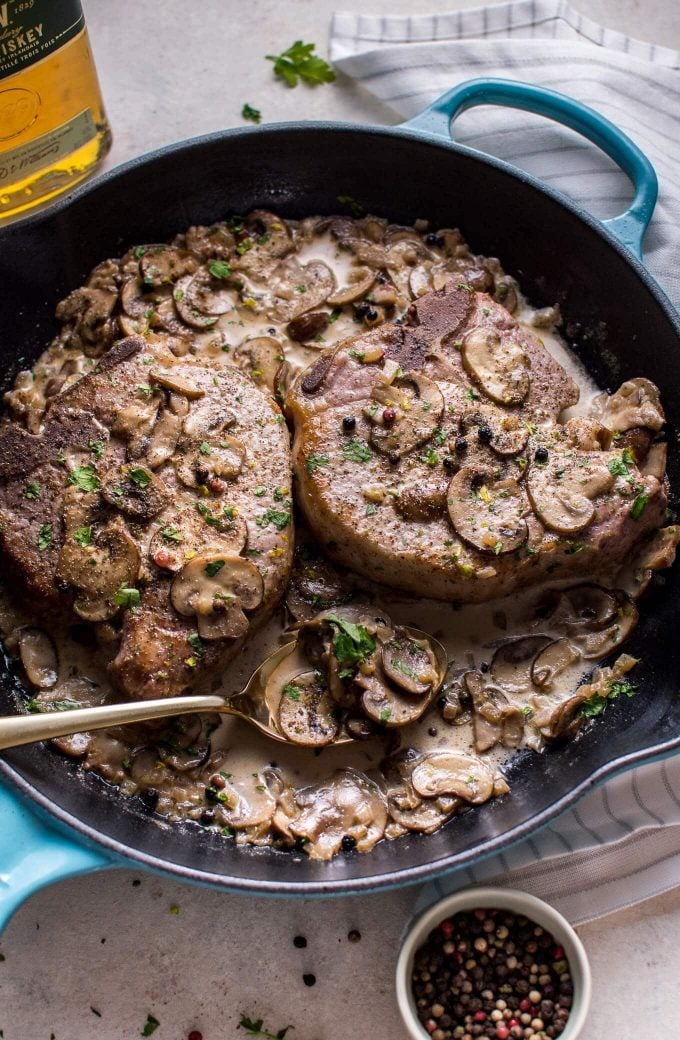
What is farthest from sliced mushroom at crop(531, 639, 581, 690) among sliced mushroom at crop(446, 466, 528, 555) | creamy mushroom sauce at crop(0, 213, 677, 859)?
sliced mushroom at crop(446, 466, 528, 555)

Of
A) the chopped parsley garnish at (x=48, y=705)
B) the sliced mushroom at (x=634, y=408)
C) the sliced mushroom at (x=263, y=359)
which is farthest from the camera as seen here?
the sliced mushroom at (x=263, y=359)

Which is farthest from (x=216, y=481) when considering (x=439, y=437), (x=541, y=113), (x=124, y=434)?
(x=541, y=113)

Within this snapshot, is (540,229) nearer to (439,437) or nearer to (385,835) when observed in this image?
(439,437)

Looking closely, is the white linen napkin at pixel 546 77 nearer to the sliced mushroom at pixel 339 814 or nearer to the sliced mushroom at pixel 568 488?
the sliced mushroom at pixel 568 488

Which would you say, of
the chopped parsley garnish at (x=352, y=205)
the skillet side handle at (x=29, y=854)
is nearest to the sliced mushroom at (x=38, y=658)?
the skillet side handle at (x=29, y=854)

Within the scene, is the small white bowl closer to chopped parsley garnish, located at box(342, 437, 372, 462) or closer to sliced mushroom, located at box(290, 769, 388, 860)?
sliced mushroom, located at box(290, 769, 388, 860)

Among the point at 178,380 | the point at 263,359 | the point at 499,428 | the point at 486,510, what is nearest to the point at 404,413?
the point at 499,428

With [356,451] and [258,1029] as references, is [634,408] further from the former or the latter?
[258,1029]
